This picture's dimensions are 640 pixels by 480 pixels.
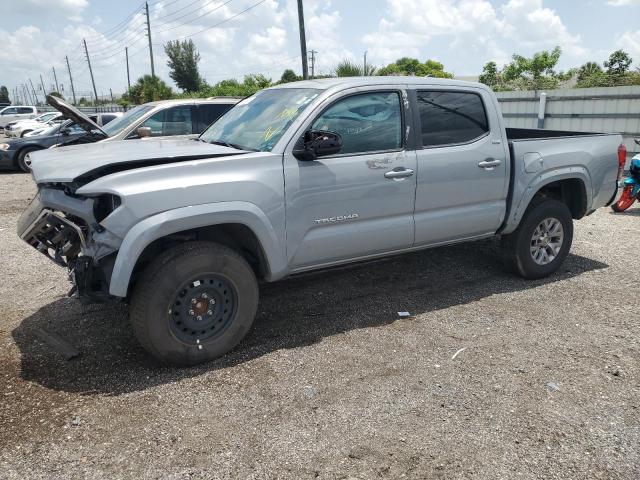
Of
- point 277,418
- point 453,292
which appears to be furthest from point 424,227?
point 277,418

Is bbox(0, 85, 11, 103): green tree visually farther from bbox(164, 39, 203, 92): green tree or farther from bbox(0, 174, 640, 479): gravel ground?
bbox(0, 174, 640, 479): gravel ground

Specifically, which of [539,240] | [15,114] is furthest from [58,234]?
[15,114]

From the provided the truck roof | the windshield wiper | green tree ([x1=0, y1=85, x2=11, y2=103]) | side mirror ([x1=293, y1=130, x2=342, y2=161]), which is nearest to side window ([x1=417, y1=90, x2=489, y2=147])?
the truck roof

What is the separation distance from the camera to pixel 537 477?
9.01 ft

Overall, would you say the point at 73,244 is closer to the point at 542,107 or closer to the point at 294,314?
the point at 294,314

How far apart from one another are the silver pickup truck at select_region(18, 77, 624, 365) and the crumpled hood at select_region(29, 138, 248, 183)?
0.02m

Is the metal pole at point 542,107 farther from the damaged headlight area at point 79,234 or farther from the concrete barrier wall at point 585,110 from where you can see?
the damaged headlight area at point 79,234

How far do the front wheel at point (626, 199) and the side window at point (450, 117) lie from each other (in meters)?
5.07

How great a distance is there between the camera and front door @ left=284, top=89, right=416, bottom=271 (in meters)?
4.01

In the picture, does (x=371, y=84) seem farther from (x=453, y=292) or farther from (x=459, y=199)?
(x=453, y=292)

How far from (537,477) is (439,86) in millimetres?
3319

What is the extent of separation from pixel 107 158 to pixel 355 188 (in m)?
1.81

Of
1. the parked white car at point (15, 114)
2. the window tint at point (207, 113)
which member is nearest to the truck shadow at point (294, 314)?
the window tint at point (207, 113)

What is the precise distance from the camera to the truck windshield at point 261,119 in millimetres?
4172
